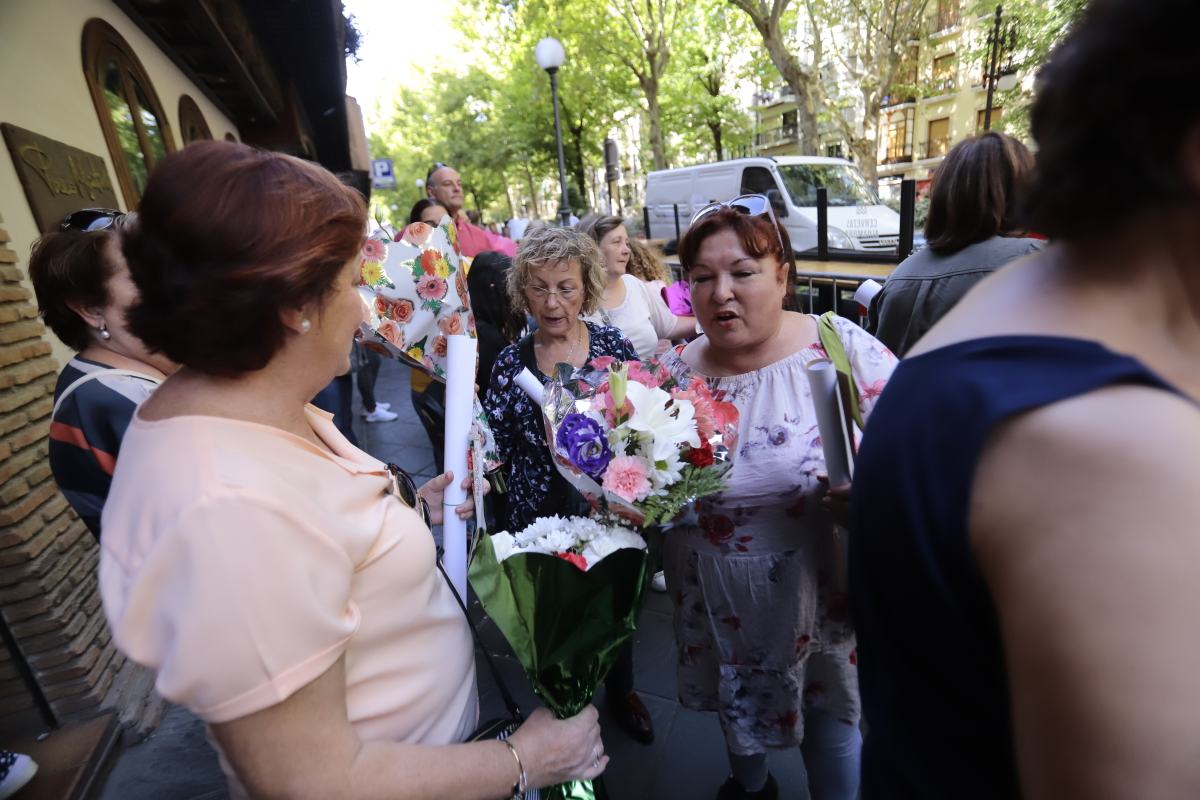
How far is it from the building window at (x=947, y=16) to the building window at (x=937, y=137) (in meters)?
4.41

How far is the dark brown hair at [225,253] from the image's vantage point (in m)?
0.85

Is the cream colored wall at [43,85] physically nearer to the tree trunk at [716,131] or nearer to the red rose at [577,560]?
the red rose at [577,560]

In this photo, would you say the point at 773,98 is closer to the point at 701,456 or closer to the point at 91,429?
the point at 701,456

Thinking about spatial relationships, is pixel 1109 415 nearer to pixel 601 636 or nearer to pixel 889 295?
pixel 601 636

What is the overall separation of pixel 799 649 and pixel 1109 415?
149 centimetres

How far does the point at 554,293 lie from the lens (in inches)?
103

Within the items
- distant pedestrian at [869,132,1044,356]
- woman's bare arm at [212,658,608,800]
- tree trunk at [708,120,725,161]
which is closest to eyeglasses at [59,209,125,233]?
woman's bare arm at [212,658,608,800]

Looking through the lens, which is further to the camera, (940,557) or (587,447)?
(587,447)

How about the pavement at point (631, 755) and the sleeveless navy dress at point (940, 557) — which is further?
the pavement at point (631, 755)

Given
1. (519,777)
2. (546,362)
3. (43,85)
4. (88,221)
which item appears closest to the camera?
(519,777)

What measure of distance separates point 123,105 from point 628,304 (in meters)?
4.05

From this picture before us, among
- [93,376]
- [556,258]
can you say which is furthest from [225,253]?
[556,258]

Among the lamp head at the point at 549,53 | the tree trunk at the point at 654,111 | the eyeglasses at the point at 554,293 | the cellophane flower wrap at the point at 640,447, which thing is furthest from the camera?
the tree trunk at the point at 654,111

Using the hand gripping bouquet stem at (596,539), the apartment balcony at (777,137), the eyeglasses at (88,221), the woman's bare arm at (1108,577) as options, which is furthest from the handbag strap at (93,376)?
the apartment balcony at (777,137)
